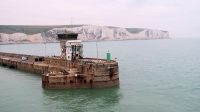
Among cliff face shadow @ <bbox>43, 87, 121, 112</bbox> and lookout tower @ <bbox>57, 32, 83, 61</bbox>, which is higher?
lookout tower @ <bbox>57, 32, 83, 61</bbox>

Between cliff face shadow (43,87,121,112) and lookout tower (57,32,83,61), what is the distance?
9281mm

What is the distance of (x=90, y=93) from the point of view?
3806cm

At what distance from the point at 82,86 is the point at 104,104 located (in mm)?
7392

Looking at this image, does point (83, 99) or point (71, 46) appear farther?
point (71, 46)

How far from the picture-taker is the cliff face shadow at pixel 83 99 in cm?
3222

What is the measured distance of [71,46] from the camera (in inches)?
1855

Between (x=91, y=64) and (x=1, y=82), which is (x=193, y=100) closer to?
(x=91, y=64)

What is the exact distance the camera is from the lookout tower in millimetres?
47281

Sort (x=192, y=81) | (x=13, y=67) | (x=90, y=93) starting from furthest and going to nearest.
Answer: (x=13, y=67)
(x=192, y=81)
(x=90, y=93)

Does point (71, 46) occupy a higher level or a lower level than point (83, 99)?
higher

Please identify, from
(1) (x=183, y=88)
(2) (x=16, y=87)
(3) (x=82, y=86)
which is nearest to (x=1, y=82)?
(2) (x=16, y=87)

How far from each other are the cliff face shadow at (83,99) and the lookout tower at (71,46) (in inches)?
365

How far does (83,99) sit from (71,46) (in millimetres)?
13469

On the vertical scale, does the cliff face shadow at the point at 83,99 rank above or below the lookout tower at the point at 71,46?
below
